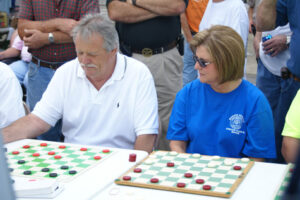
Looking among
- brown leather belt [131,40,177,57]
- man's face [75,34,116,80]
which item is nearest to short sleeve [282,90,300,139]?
man's face [75,34,116,80]

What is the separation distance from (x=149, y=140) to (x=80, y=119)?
47 centimetres

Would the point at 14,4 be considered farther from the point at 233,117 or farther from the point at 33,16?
the point at 233,117

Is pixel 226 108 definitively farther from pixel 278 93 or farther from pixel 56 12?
pixel 56 12

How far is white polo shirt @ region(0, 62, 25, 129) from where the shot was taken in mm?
2740

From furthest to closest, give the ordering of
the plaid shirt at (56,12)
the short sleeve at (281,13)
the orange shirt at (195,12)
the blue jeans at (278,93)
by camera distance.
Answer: the orange shirt at (195,12), the plaid shirt at (56,12), the blue jeans at (278,93), the short sleeve at (281,13)

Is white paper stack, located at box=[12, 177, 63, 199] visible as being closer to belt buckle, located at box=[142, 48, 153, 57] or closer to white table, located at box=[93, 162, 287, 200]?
Answer: white table, located at box=[93, 162, 287, 200]

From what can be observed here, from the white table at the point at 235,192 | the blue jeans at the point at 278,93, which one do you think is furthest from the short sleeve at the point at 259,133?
the blue jeans at the point at 278,93

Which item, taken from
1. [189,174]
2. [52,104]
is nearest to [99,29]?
[52,104]

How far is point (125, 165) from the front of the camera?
2078 millimetres

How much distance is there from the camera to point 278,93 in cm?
360

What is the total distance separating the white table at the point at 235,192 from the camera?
5.37 feet

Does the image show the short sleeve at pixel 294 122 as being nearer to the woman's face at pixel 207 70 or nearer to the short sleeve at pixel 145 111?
the woman's face at pixel 207 70

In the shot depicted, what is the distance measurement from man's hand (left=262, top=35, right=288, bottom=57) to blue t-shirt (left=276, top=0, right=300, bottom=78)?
25 cm

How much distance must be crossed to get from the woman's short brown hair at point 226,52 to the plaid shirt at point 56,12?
1.48 metres
